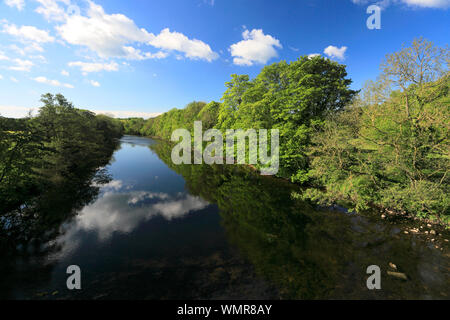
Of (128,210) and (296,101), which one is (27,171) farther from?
(296,101)

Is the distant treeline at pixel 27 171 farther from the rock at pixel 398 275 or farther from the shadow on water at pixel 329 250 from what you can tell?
the rock at pixel 398 275

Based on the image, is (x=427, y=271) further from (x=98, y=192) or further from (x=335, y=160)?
(x=98, y=192)

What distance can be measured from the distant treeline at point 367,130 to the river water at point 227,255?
254 cm

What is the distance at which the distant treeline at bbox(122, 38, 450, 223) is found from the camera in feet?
32.9

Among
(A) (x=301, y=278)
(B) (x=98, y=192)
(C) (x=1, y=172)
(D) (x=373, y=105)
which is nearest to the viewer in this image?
(A) (x=301, y=278)

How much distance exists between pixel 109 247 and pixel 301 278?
1036 centimetres

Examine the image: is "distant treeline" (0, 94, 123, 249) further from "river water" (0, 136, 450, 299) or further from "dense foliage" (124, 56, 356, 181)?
"dense foliage" (124, 56, 356, 181)

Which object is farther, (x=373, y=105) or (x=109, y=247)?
(x=373, y=105)

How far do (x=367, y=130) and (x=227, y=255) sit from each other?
1332 cm

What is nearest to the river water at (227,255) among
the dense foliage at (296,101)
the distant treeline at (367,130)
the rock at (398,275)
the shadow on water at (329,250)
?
the shadow on water at (329,250)

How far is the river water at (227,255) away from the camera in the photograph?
696cm

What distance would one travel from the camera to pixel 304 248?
9719 millimetres

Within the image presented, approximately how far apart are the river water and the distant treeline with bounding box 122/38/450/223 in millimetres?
2543
